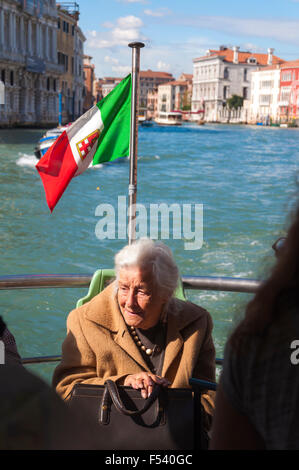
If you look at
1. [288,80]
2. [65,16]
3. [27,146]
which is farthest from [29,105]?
[288,80]

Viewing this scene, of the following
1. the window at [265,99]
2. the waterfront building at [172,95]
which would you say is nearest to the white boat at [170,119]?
the window at [265,99]

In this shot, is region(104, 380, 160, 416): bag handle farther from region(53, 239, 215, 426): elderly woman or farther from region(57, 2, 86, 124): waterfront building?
region(57, 2, 86, 124): waterfront building

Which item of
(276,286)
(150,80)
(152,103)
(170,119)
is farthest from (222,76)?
A: (276,286)

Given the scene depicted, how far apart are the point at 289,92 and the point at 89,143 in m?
79.2

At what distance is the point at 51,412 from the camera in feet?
1.43

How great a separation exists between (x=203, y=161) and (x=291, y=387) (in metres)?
25.4

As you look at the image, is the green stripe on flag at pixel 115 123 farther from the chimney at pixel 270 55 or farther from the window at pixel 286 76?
the chimney at pixel 270 55

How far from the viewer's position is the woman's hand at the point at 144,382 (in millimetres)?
1608

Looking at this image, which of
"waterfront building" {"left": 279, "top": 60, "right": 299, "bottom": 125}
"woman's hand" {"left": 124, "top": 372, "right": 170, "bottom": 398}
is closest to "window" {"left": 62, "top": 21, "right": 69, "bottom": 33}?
"waterfront building" {"left": 279, "top": 60, "right": 299, "bottom": 125}

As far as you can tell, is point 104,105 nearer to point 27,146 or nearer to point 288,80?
point 27,146

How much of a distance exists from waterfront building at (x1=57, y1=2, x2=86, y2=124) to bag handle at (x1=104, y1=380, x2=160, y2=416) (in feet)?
170

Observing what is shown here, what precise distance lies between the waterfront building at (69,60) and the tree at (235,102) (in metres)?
37.1

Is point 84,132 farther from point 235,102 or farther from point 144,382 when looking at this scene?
point 235,102

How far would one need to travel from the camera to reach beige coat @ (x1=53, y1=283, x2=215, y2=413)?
70.4 inches
